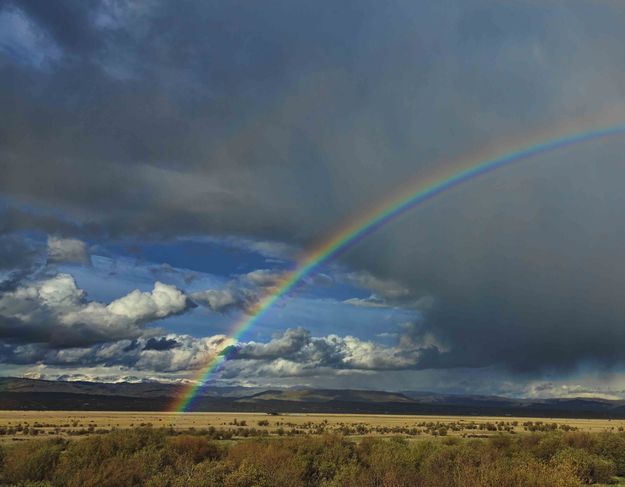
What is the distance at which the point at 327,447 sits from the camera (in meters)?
39.0

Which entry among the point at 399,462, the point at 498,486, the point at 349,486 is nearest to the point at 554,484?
the point at 498,486

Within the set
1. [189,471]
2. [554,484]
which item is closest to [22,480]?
[189,471]

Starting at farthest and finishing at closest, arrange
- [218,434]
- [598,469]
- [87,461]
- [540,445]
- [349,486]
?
[218,434] → [540,445] → [598,469] → [87,461] → [349,486]

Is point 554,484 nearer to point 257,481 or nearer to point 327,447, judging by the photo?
point 257,481

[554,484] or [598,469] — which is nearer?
[554,484]

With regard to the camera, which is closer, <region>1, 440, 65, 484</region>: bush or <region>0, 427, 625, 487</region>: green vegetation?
<region>0, 427, 625, 487</region>: green vegetation

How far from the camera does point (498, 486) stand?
20.3m

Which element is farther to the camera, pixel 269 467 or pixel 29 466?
pixel 269 467

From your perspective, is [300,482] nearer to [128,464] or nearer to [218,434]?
[128,464]

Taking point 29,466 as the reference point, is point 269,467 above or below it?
below

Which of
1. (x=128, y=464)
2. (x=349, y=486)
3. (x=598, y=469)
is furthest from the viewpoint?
(x=598, y=469)

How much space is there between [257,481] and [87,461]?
986 cm

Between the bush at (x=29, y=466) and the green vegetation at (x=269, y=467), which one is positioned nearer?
the green vegetation at (x=269, y=467)

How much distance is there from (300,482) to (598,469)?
22.9m
